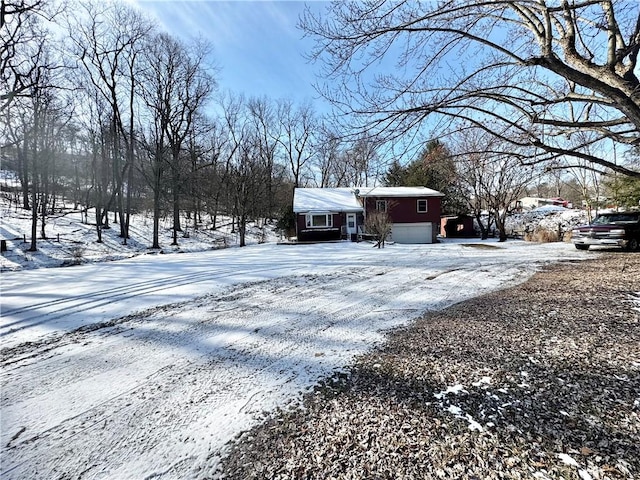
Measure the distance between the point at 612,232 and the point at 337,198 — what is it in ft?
57.0

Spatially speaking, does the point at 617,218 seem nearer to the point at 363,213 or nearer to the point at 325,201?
the point at 363,213

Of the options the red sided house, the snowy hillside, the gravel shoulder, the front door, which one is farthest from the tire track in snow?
the front door

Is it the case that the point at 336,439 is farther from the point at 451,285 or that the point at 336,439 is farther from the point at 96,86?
the point at 96,86

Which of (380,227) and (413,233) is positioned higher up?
(380,227)

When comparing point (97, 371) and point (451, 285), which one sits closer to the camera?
point (97, 371)

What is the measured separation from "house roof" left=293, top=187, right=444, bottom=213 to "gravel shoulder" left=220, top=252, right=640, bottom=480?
19.2 m

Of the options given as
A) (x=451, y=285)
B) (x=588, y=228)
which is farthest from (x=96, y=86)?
(x=588, y=228)

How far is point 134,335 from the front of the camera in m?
3.48

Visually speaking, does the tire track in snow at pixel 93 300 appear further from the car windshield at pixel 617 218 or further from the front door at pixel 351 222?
the front door at pixel 351 222

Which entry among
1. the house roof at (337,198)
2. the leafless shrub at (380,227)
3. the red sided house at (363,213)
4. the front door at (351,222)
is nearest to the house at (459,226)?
the red sided house at (363,213)

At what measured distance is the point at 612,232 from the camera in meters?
10.7

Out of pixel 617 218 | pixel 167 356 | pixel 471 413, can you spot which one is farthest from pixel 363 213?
pixel 471 413

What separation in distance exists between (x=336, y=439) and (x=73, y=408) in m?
1.92

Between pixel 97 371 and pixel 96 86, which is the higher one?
pixel 96 86
